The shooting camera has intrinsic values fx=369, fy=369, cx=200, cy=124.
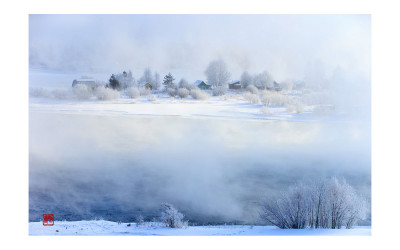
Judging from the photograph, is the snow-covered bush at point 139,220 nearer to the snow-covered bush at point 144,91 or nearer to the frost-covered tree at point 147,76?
the snow-covered bush at point 144,91

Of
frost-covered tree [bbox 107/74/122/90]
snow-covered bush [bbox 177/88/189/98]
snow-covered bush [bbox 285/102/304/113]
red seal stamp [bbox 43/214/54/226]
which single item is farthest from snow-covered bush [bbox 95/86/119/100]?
snow-covered bush [bbox 285/102/304/113]

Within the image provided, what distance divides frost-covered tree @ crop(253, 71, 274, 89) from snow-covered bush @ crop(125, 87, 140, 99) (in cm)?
170

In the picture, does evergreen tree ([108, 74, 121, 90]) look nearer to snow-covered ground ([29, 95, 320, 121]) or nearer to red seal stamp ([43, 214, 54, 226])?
snow-covered ground ([29, 95, 320, 121])

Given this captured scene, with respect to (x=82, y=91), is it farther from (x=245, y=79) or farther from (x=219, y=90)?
(x=245, y=79)

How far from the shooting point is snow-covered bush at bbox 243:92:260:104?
5344 mm

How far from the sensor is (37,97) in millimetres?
5203

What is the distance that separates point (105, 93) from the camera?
527cm

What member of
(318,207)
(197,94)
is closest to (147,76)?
(197,94)

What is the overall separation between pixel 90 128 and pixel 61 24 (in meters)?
1.54

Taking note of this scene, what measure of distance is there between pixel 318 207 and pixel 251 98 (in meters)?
1.76
